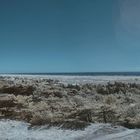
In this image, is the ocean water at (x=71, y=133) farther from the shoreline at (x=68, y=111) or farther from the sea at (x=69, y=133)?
the shoreline at (x=68, y=111)

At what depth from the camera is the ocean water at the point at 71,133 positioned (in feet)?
32.5

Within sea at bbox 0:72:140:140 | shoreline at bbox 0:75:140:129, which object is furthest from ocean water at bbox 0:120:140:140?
shoreline at bbox 0:75:140:129

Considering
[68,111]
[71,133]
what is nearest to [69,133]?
[71,133]

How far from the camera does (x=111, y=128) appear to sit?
35.0ft

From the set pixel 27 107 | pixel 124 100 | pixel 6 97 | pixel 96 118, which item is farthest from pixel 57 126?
pixel 6 97

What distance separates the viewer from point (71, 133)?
413 inches

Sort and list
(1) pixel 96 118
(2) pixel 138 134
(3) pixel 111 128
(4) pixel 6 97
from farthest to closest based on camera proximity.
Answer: (4) pixel 6 97
(1) pixel 96 118
(3) pixel 111 128
(2) pixel 138 134

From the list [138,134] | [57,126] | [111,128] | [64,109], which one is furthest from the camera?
[64,109]

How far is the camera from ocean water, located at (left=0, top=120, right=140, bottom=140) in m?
9.90

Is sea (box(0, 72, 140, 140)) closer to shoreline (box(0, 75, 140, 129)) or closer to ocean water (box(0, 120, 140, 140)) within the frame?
ocean water (box(0, 120, 140, 140))

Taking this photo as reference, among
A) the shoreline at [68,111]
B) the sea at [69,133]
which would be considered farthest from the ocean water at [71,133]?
the shoreline at [68,111]

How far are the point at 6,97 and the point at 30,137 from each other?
8732mm

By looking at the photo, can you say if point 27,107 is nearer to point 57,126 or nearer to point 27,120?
point 27,120

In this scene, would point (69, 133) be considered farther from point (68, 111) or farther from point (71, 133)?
point (68, 111)
